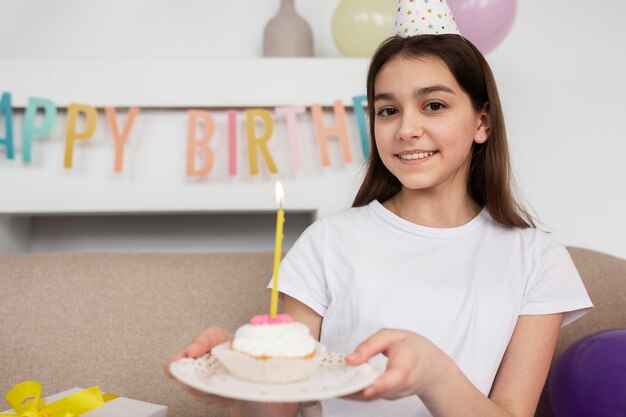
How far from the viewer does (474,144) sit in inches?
50.1

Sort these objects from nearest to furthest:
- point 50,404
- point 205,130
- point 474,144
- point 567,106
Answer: point 50,404, point 474,144, point 205,130, point 567,106

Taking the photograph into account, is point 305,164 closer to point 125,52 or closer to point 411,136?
point 125,52

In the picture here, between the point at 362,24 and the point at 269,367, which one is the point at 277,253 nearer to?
the point at 269,367

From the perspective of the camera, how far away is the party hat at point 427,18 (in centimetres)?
122

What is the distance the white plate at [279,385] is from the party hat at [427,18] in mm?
705

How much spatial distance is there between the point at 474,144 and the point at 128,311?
0.80 metres

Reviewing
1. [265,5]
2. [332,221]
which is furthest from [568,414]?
[265,5]

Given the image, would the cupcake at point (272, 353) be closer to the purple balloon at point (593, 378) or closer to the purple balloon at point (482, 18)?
the purple balloon at point (593, 378)

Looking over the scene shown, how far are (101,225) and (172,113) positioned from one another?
55 centimetres

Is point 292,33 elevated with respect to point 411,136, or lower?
elevated

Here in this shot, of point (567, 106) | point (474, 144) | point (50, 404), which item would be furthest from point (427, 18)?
point (567, 106)

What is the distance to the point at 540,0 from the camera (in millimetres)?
2398

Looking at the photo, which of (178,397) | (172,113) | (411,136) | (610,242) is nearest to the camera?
(411,136)

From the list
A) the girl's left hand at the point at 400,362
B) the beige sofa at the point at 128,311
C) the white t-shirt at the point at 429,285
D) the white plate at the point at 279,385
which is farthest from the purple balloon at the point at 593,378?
the white plate at the point at 279,385
